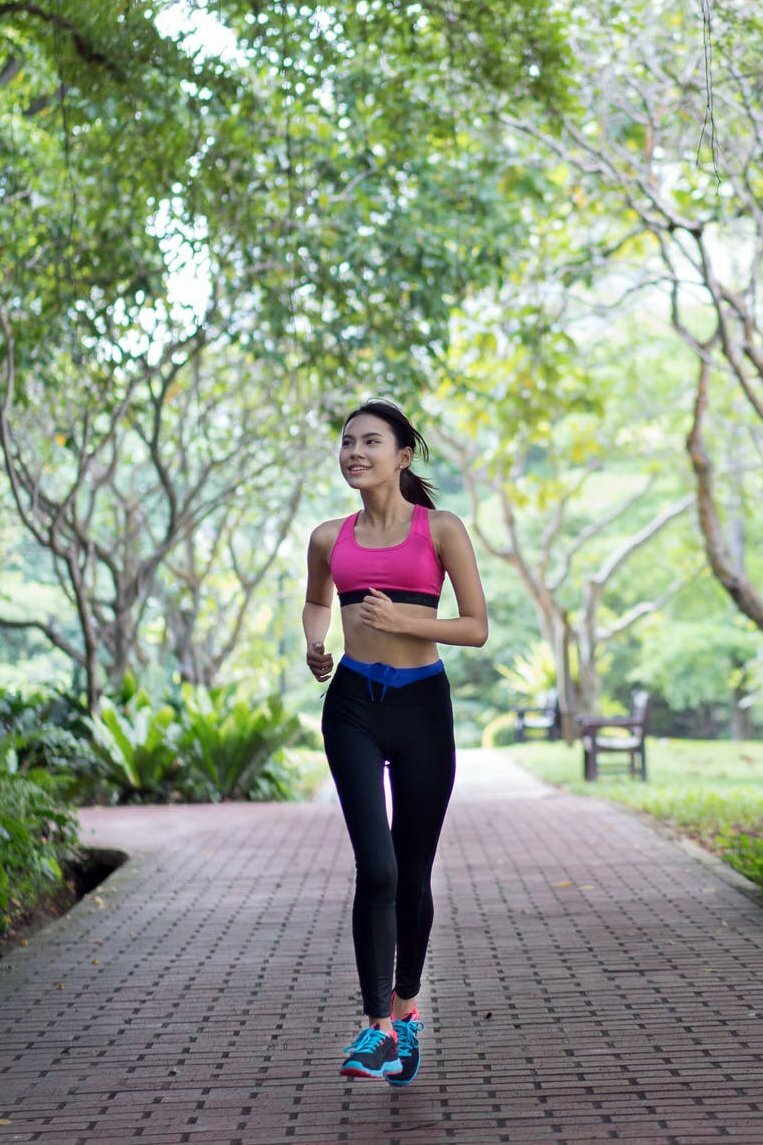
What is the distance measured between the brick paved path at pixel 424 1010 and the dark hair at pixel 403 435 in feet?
6.25

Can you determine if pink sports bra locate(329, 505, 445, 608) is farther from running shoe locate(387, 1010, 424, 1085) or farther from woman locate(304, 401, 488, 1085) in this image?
running shoe locate(387, 1010, 424, 1085)

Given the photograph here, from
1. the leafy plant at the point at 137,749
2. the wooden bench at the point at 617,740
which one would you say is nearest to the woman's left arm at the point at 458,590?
→ the leafy plant at the point at 137,749

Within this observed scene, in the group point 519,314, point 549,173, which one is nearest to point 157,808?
point 519,314

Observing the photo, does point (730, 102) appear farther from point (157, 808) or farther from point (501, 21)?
point (157, 808)

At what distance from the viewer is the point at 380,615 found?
13.8ft

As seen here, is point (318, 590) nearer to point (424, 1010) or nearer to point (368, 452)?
point (368, 452)

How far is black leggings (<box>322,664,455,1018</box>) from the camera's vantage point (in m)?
4.29

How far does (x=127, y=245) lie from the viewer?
1255cm

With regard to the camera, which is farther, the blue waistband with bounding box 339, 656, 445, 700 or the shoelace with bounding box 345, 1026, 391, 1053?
the blue waistband with bounding box 339, 656, 445, 700

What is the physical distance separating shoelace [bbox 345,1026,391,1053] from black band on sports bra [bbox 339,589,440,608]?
1.33m

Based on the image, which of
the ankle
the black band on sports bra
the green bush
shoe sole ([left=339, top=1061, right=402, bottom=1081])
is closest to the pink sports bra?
the black band on sports bra

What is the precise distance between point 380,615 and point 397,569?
10.7 inches

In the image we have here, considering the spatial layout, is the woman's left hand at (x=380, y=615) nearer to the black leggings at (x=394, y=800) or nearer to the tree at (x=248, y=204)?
the black leggings at (x=394, y=800)

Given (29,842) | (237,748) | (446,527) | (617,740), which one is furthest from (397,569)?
(617,740)
